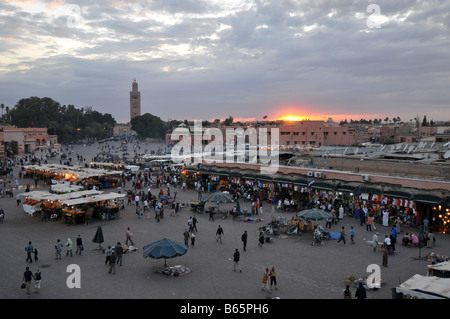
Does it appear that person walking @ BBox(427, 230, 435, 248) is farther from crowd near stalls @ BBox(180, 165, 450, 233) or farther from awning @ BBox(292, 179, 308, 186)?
awning @ BBox(292, 179, 308, 186)

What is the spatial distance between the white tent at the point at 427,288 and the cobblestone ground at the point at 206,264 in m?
1.95

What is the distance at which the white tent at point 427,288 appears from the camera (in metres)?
8.52

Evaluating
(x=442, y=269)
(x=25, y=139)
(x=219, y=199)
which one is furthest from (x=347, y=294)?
(x=25, y=139)

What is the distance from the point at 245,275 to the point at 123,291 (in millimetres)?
4157

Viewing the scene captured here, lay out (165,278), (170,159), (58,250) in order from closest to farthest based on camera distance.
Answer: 1. (165,278)
2. (58,250)
3. (170,159)

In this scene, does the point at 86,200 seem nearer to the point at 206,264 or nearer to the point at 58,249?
the point at 58,249

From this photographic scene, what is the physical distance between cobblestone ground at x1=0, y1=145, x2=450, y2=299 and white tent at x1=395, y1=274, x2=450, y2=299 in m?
1.95

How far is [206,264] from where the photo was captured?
13727 mm

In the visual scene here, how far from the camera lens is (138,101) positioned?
192125 millimetres

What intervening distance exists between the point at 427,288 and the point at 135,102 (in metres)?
193

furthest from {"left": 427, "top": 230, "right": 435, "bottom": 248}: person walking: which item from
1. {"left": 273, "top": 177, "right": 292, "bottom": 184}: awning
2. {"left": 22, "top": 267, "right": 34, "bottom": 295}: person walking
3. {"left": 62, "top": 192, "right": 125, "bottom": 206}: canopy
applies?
{"left": 62, "top": 192, "right": 125, "bottom": 206}: canopy
